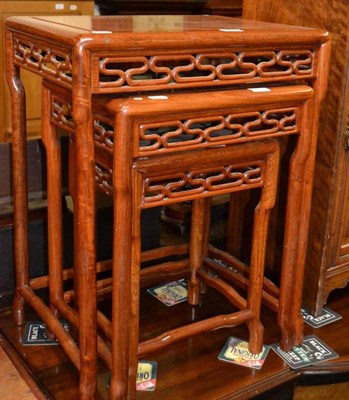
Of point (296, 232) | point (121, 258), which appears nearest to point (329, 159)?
point (296, 232)

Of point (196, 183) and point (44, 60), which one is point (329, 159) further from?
point (44, 60)

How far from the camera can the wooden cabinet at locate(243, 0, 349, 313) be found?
1634mm

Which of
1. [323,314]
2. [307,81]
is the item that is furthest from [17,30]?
[323,314]

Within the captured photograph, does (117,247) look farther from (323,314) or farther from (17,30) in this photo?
(323,314)

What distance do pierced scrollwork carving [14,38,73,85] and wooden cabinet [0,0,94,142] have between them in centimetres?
180

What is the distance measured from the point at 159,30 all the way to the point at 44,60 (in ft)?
0.87

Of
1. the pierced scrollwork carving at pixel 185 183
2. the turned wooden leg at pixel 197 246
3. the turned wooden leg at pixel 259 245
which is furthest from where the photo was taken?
the turned wooden leg at pixel 197 246

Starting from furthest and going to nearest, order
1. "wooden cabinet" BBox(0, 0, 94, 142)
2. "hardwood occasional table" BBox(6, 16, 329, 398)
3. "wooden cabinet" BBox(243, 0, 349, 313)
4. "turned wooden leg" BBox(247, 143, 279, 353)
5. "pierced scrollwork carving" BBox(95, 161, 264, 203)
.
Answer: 1. "wooden cabinet" BBox(0, 0, 94, 142)
2. "wooden cabinet" BBox(243, 0, 349, 313)
3. "turned wooden leg" BBox(247, 143, 279, 353)
4. "pierced scrollwork carving" BBox(95, 161, 264, 203)
5. "hardwood occasional table" BBox(6, 16, 329, 398)

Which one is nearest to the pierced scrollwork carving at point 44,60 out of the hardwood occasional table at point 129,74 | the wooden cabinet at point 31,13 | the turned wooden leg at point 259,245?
the hardwood occasional table at point 129,74

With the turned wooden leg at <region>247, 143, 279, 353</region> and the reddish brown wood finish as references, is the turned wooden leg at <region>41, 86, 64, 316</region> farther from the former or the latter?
the turned wooden leg at <region>247, 143, 279, 353</region>

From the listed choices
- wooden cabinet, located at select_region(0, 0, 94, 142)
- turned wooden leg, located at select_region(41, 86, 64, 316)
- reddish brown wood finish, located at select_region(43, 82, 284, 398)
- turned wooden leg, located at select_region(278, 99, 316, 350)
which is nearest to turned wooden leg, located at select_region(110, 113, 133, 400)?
reddish brown wood finish, located at select_region(43, 82, 284, 398)

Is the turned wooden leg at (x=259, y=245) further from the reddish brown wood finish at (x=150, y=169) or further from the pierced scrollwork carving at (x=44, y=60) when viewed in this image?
the pierced scrollwork carving at (x=44, y=60)

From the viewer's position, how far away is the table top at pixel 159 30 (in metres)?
1.19

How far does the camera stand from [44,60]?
1.35 meters
